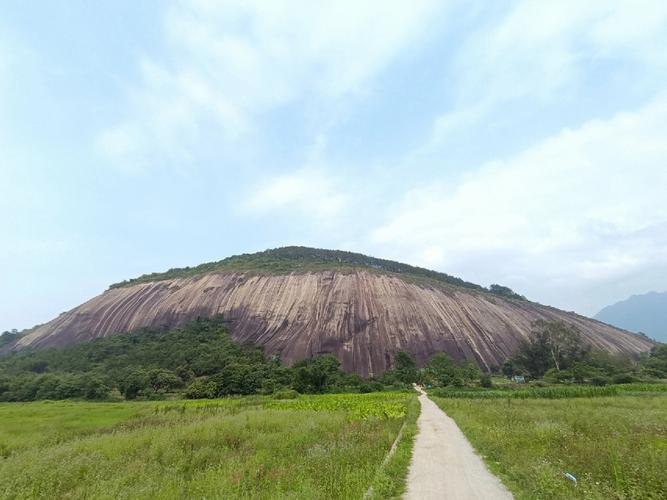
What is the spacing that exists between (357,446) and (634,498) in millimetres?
9301

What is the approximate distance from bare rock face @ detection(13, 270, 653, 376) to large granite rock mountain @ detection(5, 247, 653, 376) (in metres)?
0.28

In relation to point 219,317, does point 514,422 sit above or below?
below

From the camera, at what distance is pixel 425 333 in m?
83.3

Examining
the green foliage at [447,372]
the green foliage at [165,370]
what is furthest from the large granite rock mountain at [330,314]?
the green foliage at [165,370]

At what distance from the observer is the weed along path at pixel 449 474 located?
8906 millimetres

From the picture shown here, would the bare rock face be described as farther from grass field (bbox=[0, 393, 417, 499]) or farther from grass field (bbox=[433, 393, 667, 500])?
grass field (bbox=[433, 393, 667, 500])

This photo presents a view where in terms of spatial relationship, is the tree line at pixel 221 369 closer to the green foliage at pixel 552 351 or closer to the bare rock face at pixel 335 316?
the green foliage at pixel 552 351

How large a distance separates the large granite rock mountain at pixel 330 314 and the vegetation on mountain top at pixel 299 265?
1014 millimetres

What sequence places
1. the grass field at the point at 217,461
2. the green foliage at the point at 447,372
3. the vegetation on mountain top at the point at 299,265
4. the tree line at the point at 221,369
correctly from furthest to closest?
1. the vegetation on mountain top at the point at 299,265
2. the green foliage at the point at 447,372
3. the tree line at the point at 221,369
4. the grass field at the point at 217,461

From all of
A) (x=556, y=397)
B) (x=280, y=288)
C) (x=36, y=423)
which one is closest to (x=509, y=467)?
(x=36, y=423)

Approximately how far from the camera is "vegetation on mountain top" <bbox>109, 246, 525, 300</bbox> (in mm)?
107125

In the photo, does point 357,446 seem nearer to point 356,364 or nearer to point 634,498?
point 634,498

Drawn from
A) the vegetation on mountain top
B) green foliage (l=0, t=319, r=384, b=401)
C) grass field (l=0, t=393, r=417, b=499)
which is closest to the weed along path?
grass field (l=0, t=393, r=417, b=499)

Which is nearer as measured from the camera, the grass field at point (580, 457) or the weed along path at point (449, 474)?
the grass field at point (580, 457)
